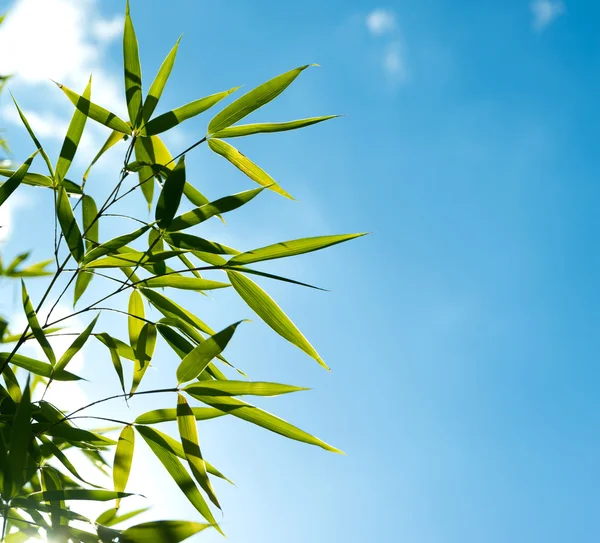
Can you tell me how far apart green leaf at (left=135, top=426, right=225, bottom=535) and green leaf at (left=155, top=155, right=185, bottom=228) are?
0.43 metres

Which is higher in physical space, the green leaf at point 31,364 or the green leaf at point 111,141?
the green leaf at point 111,141

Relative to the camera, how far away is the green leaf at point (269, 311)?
3.94 feet

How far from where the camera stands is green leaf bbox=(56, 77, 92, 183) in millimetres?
1373

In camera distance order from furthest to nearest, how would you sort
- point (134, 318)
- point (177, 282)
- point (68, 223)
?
point (134, 318)
point (177, 282)
point (68, 223)

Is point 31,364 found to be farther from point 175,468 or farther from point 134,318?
point 175,468

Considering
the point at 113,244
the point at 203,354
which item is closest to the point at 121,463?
the point at 203,354

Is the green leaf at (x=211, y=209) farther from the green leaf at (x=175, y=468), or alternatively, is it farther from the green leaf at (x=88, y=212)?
the green leaf at (x=175, y=468)

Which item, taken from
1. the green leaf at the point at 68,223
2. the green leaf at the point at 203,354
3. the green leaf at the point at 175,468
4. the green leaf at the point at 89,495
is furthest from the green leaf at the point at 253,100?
the green leaf at the point at 89,495

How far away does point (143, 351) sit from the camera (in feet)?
4.12

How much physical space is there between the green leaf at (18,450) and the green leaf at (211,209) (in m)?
0.49

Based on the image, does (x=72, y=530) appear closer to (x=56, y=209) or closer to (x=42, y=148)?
(x=56, y=209)

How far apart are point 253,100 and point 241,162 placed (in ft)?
0.57

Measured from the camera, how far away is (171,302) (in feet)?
4.55

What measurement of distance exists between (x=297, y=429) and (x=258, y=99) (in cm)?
77
